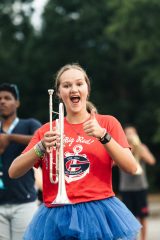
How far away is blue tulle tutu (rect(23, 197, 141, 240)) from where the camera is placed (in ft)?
14.1

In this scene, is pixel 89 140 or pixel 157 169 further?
pixel 157 169

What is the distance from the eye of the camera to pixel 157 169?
34.2m

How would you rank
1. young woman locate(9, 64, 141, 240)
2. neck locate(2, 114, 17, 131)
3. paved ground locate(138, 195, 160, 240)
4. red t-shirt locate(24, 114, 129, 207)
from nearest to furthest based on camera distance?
1. young woman locate(9, 64, 141, 240)
2. red t-shirt locate(24, 114, 129, 207)
3. neck locate(2, 114, 17, 131)
4. paved ground locate(138, 195, 160, 240)

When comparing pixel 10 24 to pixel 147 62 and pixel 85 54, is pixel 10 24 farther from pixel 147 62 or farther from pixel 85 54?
pixel 147 62

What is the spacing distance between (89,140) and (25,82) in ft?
107

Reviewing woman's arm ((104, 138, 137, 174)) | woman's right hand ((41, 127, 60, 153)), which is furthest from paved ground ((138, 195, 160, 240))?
woman's right hand ((41, 127, 60, 153))

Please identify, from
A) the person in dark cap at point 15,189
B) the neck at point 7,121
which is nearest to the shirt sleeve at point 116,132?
the person in dark cap at point 15,189

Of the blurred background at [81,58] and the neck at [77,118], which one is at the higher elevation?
the blurred background at [81,58]

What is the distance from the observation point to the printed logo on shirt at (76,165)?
445 centimetres

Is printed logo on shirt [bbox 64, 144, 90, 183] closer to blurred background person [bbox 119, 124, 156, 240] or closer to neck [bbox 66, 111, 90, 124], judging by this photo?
neck [bbox 66, 111, 90, 124]

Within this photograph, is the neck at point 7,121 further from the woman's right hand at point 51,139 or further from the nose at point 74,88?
the woman's right hand at point 51,139

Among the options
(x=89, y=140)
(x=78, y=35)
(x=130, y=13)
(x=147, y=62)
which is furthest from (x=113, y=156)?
(x=78, y=35)

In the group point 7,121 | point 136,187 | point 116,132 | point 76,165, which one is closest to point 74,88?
point 116,132

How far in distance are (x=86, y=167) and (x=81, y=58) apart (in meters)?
33.1
